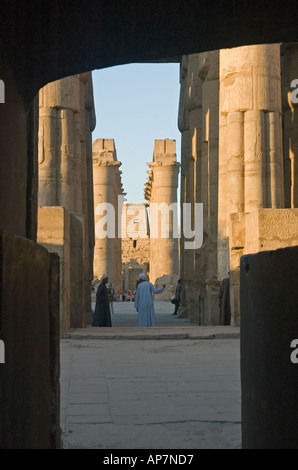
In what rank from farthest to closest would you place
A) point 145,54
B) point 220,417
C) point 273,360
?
1. point 220,417
2. point 145,54
3. point 273,360

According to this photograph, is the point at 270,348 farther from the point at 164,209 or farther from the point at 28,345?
the point at 164,209

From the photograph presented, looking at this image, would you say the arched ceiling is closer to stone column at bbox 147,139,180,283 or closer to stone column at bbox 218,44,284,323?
stone column at bbox 218,44,284,323

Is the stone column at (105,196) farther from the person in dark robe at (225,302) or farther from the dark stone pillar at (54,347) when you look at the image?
the dark stone pillar at (54,347)

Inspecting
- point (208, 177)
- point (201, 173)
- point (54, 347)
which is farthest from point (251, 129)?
point (54, 347)

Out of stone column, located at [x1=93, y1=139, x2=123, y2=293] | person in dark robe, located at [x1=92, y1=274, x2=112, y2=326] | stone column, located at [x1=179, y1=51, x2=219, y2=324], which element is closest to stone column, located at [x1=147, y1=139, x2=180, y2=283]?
stone column, located at [x1=93, y1=139, x2=123, y2=293]

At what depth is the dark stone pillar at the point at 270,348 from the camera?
7.91 ft

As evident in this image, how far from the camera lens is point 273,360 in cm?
261

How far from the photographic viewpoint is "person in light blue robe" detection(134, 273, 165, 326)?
1173 centimetres

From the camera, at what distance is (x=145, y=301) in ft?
39.3
